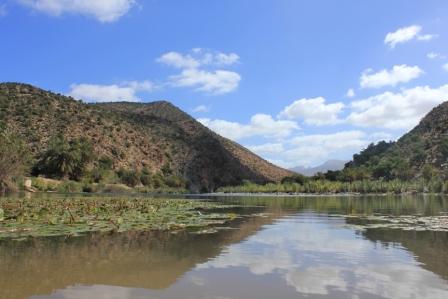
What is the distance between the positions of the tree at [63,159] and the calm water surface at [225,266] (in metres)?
86.6

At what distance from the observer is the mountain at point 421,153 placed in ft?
406

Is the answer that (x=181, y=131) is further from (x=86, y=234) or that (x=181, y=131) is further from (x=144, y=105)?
(x=86, y=234)

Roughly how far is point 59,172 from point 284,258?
9537cm

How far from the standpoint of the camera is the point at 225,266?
494 inches

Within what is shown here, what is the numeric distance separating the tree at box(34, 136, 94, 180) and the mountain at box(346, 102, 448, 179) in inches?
3089

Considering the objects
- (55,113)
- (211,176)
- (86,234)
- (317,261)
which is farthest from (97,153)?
(317,261)

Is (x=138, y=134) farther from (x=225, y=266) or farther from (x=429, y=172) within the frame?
(x=225, y=266)

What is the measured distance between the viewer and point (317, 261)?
1347cm

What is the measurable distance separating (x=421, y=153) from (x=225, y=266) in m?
130

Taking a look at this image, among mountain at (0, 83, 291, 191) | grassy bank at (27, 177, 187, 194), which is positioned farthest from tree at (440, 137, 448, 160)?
grassy bank at (27, 177, 187, 194)

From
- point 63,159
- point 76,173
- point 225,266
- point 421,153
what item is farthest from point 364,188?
point 225,266

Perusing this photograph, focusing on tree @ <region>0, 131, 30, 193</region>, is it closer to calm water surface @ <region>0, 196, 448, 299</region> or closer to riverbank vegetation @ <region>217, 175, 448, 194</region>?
calm water surface @ <region>0, 196, 448, 299</region>

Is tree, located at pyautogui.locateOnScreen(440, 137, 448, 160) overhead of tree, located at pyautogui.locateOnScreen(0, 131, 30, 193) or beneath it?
overhead

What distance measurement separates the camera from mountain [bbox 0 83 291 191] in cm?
11162
